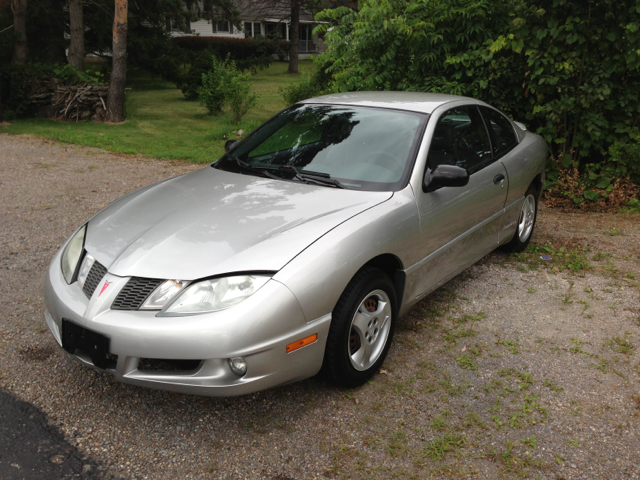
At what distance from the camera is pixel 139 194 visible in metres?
3.84

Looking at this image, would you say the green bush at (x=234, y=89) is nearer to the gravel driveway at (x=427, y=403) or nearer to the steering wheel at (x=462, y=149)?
the gravel driveway at (x=427, y=403)

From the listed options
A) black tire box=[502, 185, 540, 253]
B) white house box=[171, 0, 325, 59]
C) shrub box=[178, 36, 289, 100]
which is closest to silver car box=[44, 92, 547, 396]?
black tire box=[502, 185, 540, 253]

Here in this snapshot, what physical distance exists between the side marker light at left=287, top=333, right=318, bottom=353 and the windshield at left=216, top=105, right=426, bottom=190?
3.67ft

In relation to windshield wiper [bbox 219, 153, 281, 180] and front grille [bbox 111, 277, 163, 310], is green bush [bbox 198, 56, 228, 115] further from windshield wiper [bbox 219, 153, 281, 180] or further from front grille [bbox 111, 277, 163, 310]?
front grille [bbox 111, 277, 163, 310]

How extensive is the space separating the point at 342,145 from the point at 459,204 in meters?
0.92

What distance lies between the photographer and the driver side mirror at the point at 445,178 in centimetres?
357

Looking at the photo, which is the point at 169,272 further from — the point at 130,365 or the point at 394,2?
the point at 394,2

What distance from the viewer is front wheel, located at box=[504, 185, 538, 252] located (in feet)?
17.6

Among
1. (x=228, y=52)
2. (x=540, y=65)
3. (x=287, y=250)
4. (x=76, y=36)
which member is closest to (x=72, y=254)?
(x=287, y=250)

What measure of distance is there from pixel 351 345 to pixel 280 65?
121 feet

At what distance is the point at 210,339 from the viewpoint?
2.57 meters

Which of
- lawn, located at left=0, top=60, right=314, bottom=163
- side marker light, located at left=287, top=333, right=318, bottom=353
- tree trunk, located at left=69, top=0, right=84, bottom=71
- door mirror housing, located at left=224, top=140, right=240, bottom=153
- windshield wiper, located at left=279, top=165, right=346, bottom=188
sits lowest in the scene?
lawn, located at left=0, top=60, right=314, bottom=163

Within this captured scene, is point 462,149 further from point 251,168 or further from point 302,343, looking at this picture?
point 302,343

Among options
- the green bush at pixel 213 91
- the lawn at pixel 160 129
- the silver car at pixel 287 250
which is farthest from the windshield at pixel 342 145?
the green bush at pixel 213 91
